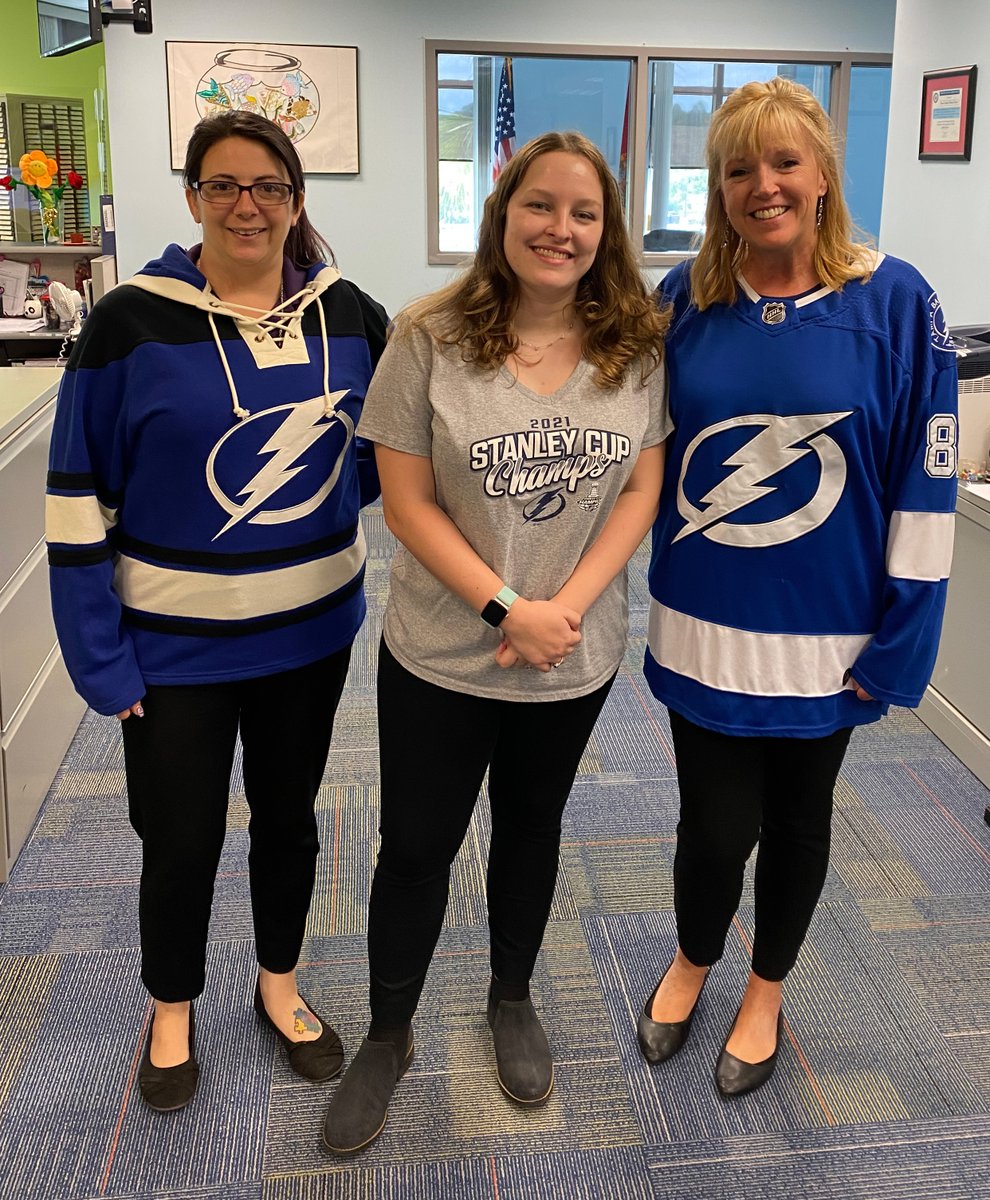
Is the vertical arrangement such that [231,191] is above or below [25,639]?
above

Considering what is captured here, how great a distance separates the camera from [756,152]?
135 centimetres

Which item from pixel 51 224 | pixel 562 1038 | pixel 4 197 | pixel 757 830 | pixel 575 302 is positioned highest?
pixel 4 197

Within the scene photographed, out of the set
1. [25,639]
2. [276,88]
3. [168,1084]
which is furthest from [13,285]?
[168,1084]

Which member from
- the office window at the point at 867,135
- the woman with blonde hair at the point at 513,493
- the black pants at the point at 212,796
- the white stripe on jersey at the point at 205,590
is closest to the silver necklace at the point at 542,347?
the woman with blonde hair at the point at 513,493

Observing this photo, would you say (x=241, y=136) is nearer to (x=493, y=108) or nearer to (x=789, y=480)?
(x=789, y=480)

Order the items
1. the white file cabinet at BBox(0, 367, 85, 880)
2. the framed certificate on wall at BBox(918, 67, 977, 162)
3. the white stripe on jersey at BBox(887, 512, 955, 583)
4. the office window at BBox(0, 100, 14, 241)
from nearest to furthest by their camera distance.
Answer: the white stripe on jersey at BBox(887, 512, 955, 583) < the white file cabinet at BBox(0, 367, 85, 880) < the framed certificate on wall at BBox(918, 67, 977, 162) < the office window at BBox(0, 100, 14, 241)

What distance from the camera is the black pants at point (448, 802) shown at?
147 centimetres

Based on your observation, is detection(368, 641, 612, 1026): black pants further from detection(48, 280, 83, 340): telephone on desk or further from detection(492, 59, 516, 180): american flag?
detection(492, 59, 516, 180): american flag

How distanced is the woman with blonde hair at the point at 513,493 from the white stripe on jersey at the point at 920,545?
33 cm

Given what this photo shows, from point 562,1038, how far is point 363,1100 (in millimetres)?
380

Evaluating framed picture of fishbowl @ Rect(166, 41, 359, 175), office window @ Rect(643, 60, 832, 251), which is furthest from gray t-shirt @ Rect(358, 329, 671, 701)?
office window @ Rect(643, 60, 832, 251)

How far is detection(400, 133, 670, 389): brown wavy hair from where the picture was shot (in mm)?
1336

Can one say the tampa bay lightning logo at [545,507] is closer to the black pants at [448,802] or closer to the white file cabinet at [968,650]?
the black pants at [448,802]

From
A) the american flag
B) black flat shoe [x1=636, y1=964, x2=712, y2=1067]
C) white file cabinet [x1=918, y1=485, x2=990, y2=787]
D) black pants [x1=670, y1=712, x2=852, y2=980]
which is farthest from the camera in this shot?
the american flag
